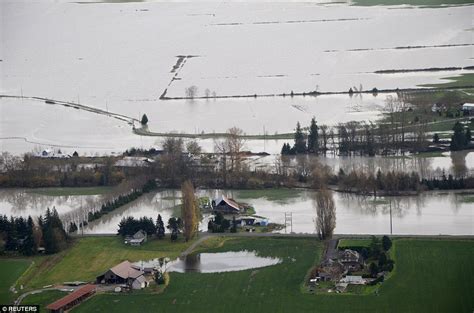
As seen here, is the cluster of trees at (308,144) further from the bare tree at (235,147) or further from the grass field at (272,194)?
the grass field at (272,194)

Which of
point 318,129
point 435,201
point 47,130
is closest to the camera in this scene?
Answer: point 435,201

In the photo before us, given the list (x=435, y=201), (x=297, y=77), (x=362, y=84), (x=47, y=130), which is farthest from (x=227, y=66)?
(x=435, y=201)

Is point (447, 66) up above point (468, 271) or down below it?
above

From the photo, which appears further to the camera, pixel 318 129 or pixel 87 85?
pixel 87 85

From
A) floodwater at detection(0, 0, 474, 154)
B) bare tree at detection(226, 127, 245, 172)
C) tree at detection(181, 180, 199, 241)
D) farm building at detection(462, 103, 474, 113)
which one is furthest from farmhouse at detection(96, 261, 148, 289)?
farm building at detection(462, 103, 474, 113)

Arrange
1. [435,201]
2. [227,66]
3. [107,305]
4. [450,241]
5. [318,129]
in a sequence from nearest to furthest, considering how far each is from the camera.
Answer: [107,305] → [450,241] → [435,201] → [318,129] → [227,66]

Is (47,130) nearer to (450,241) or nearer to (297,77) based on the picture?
(297,77)
